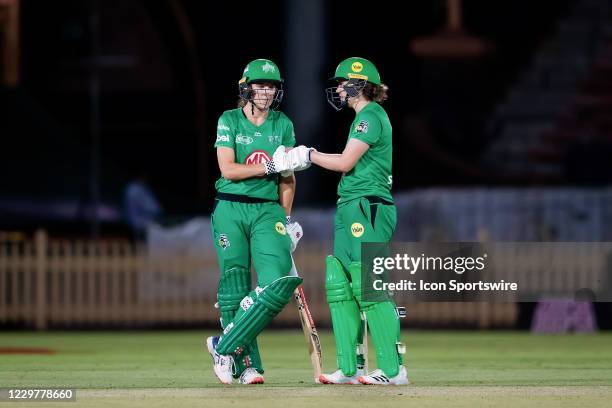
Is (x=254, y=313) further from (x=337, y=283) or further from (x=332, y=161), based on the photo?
(x=332, y=161)

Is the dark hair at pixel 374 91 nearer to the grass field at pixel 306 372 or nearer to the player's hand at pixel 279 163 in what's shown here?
the player's hand at pixel 279 163

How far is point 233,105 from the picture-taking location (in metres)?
31.2

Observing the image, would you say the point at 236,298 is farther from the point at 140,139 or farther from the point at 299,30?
the point at 140,139

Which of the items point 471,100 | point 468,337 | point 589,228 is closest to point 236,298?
point 468,337

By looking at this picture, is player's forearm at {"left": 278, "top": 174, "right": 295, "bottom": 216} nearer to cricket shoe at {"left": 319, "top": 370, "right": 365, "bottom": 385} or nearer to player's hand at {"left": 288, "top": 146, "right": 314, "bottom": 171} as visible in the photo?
player's hand at {"left": 288, "top": 146, "right": 314, "bottom": 171}

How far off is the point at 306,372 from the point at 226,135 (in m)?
2.42

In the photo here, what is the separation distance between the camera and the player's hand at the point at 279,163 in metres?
11.0

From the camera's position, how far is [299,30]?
87.0 feet

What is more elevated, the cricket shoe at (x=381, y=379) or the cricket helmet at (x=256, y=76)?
the cricket helmet at (x=256, y=76)

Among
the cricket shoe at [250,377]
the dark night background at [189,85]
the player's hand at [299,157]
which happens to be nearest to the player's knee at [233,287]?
the cricket shoe at [250,377]

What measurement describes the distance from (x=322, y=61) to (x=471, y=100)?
10.4ft

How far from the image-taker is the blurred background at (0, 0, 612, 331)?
21.2 m

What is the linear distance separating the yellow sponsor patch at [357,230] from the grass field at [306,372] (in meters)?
1.05

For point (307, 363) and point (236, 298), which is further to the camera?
point (307, 363)
